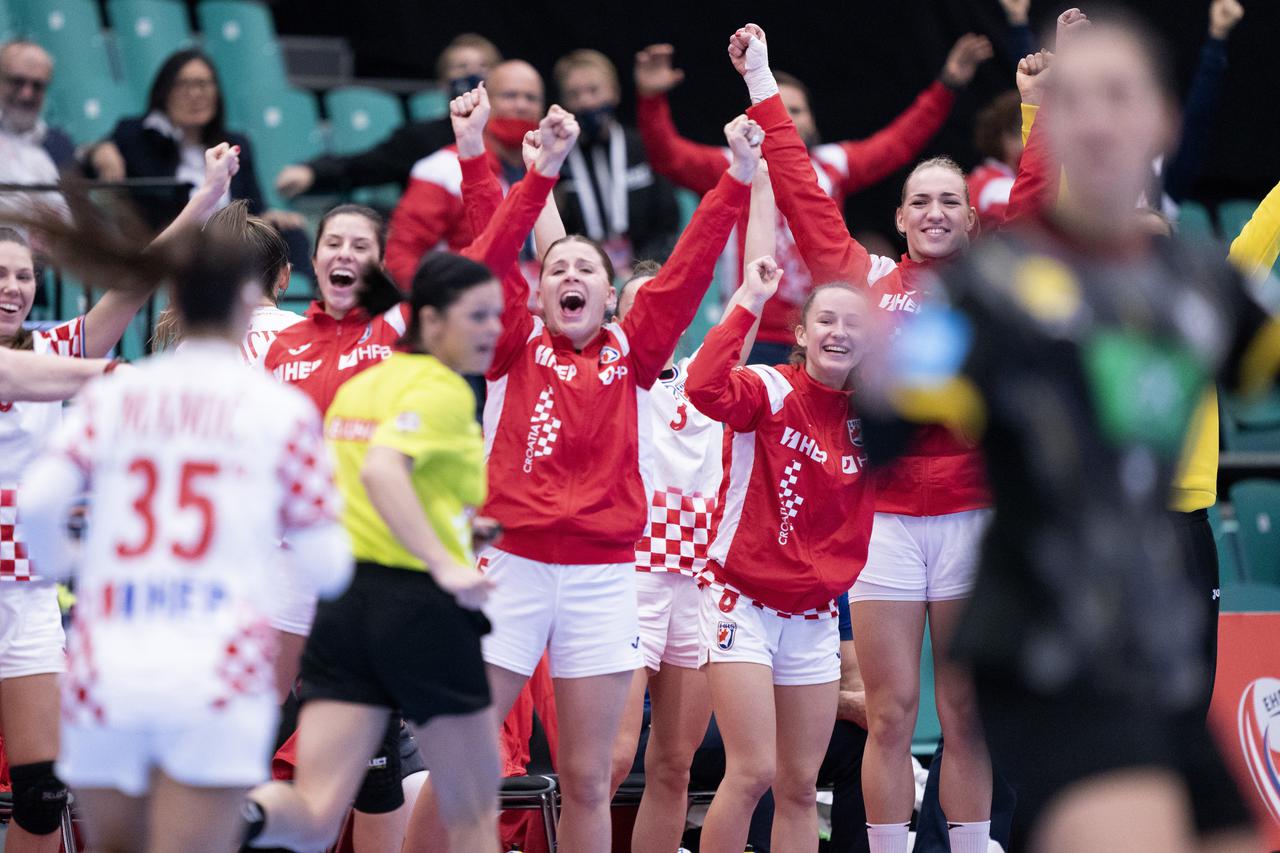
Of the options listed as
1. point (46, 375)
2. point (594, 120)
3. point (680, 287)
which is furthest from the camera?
point (594, 120)

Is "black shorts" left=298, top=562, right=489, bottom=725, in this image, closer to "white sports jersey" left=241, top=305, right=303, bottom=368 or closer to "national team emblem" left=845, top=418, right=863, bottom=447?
"white sports jersey" left=241, top=305, right=303, bottom=368

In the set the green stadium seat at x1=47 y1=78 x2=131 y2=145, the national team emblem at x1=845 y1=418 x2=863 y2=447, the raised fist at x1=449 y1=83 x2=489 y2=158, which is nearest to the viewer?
the raised fist at x1=449 y1=83 x2=489 y2=158

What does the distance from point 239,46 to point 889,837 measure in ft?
23.2

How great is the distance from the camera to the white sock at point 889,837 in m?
5.54

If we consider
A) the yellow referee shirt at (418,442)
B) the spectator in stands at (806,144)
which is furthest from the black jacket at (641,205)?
the yellow referee shirt at (418,442)

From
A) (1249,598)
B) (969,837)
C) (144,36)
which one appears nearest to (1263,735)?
(1249,598)

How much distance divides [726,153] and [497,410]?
322 cm

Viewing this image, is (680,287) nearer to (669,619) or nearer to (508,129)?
(669,619)

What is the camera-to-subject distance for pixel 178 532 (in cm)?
341

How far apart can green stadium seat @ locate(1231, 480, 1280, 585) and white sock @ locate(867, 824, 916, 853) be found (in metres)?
3.97

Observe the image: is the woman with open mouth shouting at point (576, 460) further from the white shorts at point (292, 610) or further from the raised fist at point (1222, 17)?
the raised fist at point (1222, 17)

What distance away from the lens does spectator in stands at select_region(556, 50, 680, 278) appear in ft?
27.5

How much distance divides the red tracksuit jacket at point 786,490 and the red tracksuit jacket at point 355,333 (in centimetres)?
70

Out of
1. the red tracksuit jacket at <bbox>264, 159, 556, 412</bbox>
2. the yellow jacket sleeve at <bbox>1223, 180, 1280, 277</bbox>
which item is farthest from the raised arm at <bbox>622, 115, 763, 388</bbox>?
the yellow jacket sleeve at <bbox>1223, 180, 1280, 277</bbox>
